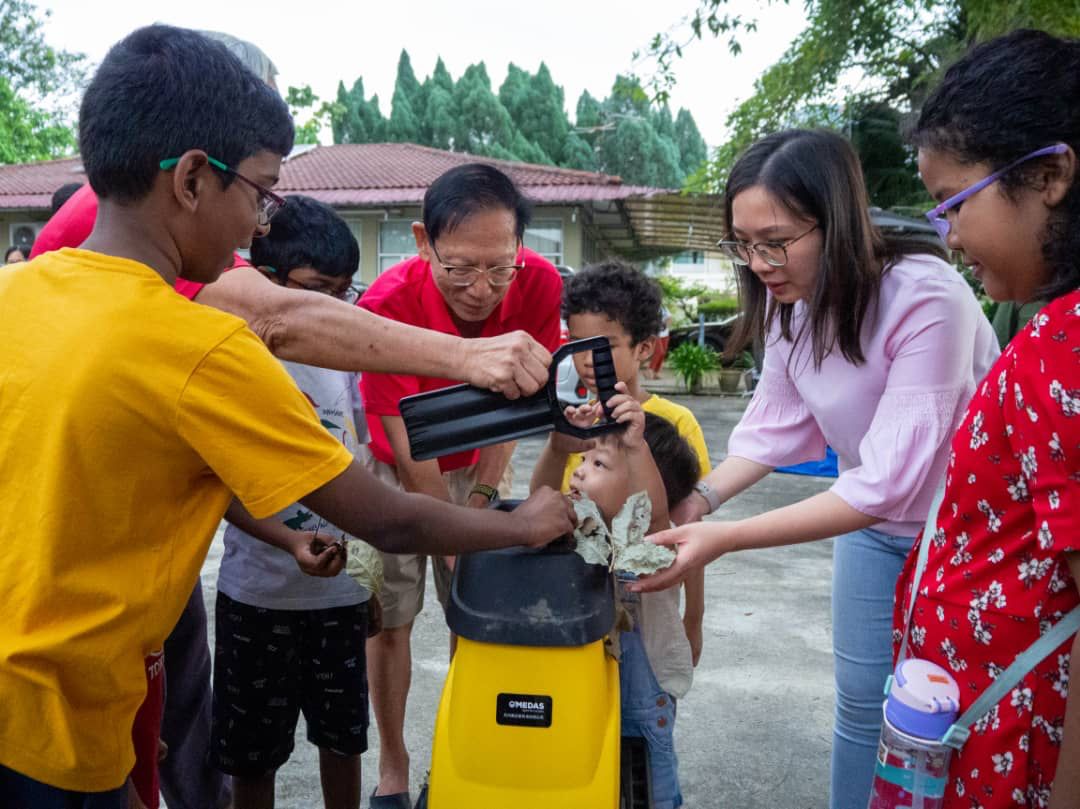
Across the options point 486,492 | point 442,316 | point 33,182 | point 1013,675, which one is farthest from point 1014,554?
point 33,182

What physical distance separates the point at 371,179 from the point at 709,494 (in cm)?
1553

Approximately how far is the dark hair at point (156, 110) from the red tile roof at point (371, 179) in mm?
12549

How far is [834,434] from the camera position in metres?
1.88

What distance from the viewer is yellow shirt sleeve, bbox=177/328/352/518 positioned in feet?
3.67

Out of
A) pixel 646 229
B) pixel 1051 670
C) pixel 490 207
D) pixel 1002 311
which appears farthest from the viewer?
pixel 646 229

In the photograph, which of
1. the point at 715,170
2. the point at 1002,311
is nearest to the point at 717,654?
the point at 1002,311

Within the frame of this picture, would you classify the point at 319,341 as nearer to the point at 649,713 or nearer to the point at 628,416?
the point at 628,416

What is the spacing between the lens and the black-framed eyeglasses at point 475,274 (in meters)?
2.16

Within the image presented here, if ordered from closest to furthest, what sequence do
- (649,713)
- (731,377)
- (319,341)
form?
(319,341) < (649,713) < (731,377)

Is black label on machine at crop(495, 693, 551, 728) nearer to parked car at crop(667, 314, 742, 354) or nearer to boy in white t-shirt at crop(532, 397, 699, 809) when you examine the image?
boy in white t-shirt at crop(532, 397, 699, 809)

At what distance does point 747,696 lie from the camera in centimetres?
311

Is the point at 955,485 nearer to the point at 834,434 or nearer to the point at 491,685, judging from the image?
the point at 834,434

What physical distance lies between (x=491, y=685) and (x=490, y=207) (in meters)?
1.16

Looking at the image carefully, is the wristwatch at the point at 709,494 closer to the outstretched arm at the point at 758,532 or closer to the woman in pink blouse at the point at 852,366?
Result: the woman in pink blouse at the point at 852,366
